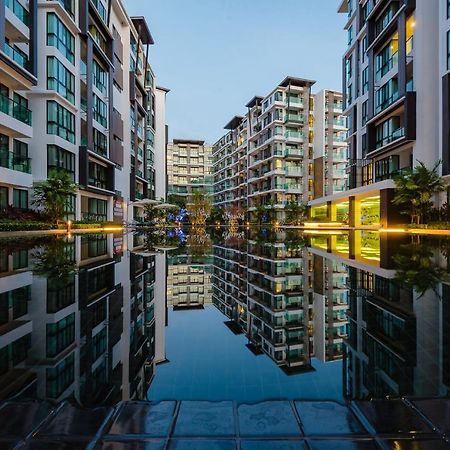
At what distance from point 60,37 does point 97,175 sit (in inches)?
507

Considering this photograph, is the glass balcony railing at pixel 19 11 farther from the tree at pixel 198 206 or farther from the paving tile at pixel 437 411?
the tree at pixel 198 206

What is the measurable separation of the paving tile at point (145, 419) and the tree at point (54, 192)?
84.4 feet

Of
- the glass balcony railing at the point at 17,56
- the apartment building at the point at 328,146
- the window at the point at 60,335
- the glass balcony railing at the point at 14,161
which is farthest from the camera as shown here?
the apartment building at the point at 328,146

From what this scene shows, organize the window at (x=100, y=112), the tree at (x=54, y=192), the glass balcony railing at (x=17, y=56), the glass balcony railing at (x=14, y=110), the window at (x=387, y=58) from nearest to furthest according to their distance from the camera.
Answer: the glass balcony railing at (x=14, y=110), the glass balcony railing at (x=17, y=56), the tree at (x=54, y=192), the window at (x=387, y=58), the window at (x=100, y=112)

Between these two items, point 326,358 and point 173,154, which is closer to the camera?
point 326,358

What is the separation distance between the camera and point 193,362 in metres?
3.66

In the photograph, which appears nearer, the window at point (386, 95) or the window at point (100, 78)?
the window at point (386, 95)

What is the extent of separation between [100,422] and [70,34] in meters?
36.5

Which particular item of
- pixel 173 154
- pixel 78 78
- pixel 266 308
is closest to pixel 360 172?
pixel 78 78

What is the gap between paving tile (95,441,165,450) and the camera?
2.08m

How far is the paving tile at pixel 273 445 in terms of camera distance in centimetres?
208

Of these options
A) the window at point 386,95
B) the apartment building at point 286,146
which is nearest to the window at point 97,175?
the window at point 386,95

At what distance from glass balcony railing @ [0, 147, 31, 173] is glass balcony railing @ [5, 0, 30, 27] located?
9389mm

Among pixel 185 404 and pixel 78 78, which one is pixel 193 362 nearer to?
pixel 185 404
